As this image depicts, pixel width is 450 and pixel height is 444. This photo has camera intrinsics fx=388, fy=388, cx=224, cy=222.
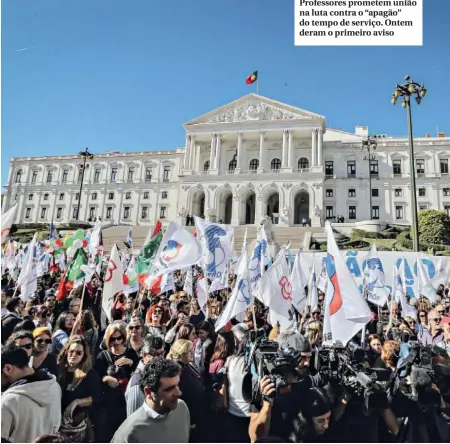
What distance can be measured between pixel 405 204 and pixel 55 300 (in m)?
47.1

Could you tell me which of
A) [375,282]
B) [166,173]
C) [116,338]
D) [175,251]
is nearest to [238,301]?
[175,251]

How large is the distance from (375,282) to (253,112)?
4245 centimetres

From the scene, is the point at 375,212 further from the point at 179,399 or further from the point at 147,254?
the point at 179,399

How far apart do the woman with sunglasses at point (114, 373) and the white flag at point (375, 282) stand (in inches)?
255

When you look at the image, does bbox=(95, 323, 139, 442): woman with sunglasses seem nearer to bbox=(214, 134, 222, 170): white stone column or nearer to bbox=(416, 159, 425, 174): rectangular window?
bbox=(214, 134, 222, 170): white stone column

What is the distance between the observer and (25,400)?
2.69 meters

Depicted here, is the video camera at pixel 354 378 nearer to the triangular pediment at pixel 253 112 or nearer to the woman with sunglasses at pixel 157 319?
the woman with sunglasses at pixel 157 319

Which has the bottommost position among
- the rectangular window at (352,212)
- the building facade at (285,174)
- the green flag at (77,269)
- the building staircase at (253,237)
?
the green flag at (77,269)

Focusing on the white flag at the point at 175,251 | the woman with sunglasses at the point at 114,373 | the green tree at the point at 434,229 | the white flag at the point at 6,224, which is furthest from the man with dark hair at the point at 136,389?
the green tree at the point at 434,229

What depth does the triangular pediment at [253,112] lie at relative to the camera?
47.9m

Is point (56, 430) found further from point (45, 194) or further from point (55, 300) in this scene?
point (45, 194)

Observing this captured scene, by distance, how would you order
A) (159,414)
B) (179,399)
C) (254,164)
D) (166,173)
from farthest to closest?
(166,173), (254,164), (179,399), (159,414)

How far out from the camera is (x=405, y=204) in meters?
47.1

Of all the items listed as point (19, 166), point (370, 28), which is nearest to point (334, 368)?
point (370, 28)
